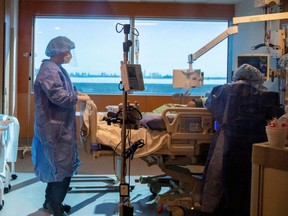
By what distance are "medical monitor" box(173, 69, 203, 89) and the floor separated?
0.98 metres

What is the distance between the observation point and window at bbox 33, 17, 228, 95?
20.7ft

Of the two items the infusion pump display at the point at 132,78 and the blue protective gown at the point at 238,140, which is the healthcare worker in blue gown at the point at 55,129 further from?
the blue protective gown at the point at 238,140

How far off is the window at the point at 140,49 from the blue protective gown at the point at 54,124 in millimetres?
3348

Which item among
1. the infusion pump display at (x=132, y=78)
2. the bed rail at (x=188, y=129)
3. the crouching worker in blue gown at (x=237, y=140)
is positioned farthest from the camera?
the bed rail at (x=188, y=129)

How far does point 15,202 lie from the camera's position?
3393mm

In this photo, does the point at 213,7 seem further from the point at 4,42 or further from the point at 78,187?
the point at 78,187

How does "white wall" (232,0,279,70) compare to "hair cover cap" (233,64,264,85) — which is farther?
"white wall" (232,0,279,70)

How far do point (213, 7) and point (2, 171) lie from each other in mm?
4357

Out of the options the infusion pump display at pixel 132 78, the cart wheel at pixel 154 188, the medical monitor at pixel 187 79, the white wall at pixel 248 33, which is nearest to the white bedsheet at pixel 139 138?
the infusion pump display at pixel 132 78

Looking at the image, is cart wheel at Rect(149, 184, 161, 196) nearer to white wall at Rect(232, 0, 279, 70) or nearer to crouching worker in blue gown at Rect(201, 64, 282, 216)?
crouching worker in blue gown at Rect(201, 64, 282, 216)

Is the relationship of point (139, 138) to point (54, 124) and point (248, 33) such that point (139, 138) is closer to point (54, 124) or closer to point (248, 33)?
point (54, 124)

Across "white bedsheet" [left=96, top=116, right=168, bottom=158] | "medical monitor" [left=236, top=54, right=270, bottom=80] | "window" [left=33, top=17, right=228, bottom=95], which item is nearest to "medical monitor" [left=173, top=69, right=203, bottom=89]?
"medical monitor" [left=236, top=54, right=270, bottom=80]

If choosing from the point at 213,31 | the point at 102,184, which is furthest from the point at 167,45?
the point at 102,184

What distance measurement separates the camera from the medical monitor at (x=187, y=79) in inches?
149
